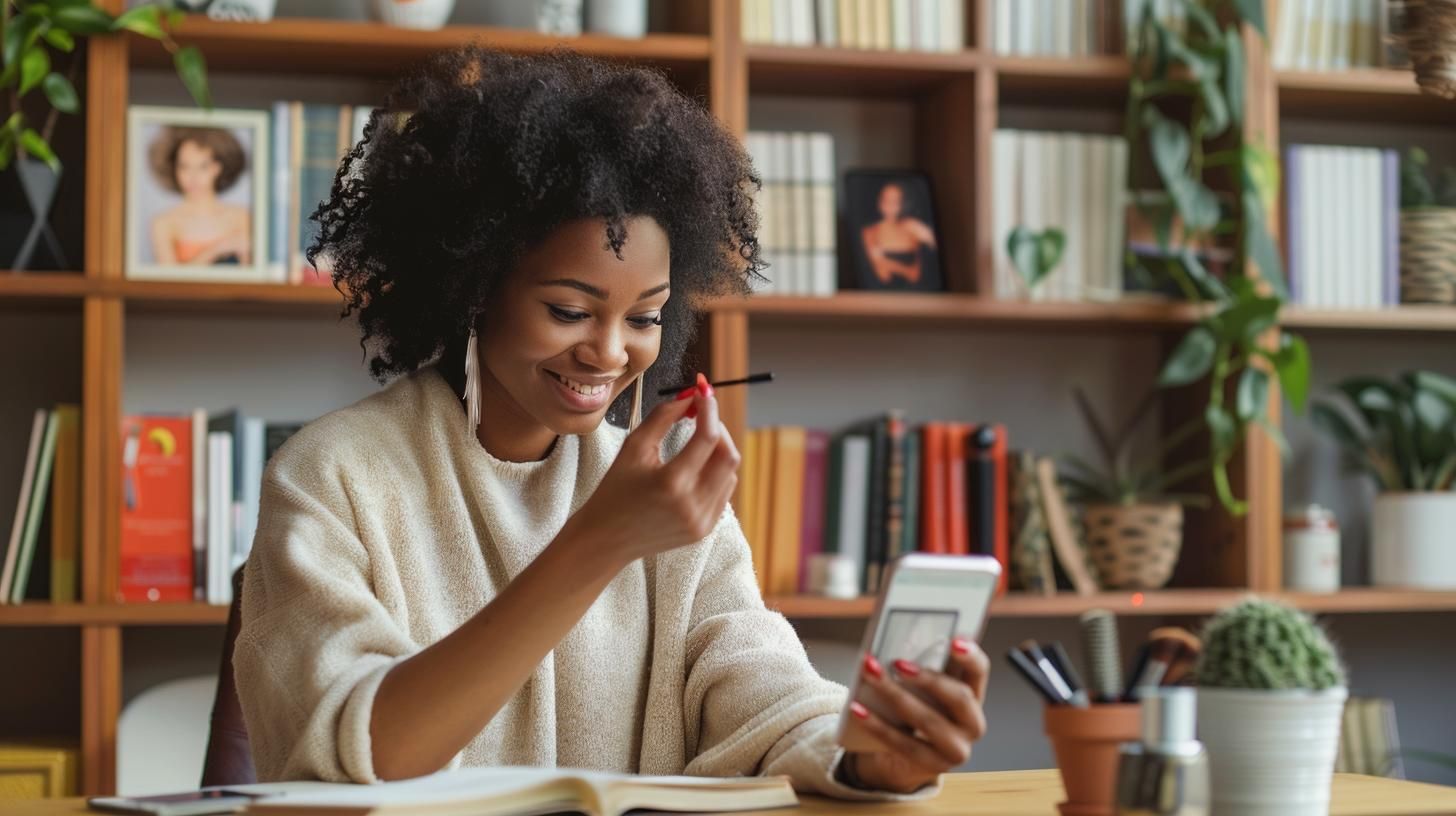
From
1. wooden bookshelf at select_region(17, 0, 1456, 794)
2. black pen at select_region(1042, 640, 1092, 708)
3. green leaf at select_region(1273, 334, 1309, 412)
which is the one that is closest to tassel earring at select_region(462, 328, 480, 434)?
black pen at select_region(1042, 640, 1092, 708)

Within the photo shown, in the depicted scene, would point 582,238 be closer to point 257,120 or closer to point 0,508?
point 257,120

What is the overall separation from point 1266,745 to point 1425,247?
220cm

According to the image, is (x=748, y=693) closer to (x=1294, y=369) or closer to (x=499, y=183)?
(x=499, y=183)

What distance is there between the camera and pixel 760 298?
2691mm

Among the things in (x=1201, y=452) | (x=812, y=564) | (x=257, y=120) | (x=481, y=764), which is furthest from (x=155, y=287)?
(x=1201, y=452)

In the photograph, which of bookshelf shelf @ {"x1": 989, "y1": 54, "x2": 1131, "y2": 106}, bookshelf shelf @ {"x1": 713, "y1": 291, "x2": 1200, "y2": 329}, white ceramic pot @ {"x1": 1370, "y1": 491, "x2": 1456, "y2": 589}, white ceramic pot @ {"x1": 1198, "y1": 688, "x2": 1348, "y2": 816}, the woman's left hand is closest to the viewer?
white ceramic pot @ {"x1": 1198, "y1": 688, "x2": 1348, "y2": 816}

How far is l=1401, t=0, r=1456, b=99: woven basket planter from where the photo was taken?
2.82 metres

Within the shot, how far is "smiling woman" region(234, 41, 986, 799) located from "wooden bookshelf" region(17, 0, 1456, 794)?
93 centimetres

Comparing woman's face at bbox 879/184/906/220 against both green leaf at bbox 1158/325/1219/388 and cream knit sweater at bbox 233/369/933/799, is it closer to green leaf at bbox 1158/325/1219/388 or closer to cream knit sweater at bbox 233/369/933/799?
green leaf at bbox 1158/325/1219/388

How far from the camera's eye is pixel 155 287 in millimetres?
2531

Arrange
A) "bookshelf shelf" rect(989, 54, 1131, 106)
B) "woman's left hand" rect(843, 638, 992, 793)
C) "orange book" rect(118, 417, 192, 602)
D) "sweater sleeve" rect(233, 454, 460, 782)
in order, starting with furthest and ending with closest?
"bookshelf shelf" rect(989, 54, 1131, 106) < "orange book" rect(118, 417, 192, 602) < "sweater sleeve" rect(233, 454, 460, 782) < "woman's left hand" rect(843, 638, 992, 793)

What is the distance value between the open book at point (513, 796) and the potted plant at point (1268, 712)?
1.09ft

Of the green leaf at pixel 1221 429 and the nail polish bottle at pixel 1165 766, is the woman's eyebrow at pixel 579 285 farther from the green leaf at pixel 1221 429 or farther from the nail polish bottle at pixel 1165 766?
the green leaf at pixel 1221 429

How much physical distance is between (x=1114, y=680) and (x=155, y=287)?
6.18 feet
